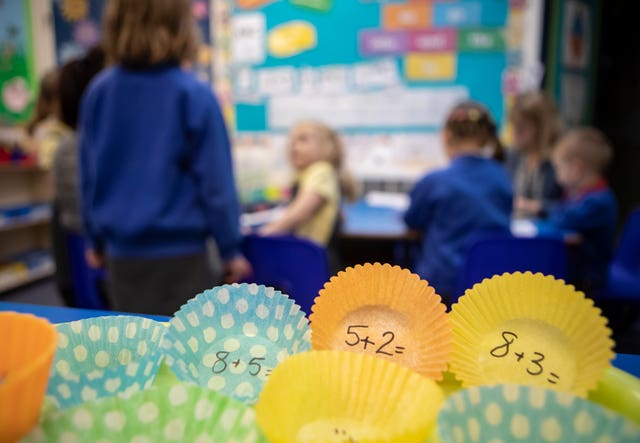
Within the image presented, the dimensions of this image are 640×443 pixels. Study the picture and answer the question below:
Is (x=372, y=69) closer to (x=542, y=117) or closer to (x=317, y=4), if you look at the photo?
(x=317, y=4)

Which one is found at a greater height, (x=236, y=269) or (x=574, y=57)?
(x=574, y=57)

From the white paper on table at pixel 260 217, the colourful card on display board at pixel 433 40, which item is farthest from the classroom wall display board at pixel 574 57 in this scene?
the white paper on table at pixel 260 217

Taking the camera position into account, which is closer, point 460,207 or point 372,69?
point 460,207

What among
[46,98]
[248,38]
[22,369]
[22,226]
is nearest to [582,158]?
[22,369]

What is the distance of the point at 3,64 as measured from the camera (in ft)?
14.9

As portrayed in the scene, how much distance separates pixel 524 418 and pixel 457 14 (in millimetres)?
3416

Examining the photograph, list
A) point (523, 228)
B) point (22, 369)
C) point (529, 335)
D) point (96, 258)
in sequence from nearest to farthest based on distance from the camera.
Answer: point (22, 369) → point (529, 335) → point (96, 258) → point (523, 228)

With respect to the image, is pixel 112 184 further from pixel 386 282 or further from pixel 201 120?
pixel 386 282

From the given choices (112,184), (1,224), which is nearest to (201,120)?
(112,184)

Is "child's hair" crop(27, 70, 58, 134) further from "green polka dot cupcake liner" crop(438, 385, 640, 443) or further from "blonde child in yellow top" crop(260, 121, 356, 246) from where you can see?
"green polka dot cupcake liner" crop(438, 385, 640, 443)

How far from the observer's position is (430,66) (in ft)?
11.6

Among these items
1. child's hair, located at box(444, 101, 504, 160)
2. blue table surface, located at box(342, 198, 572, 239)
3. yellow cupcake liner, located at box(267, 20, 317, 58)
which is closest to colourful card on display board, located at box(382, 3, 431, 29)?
yellow cupcake liner, located at box(267, 20, 317, 58)

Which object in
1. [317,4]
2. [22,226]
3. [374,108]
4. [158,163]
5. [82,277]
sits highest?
[317,4]

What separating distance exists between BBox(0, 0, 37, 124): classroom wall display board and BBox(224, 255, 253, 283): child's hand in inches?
159
